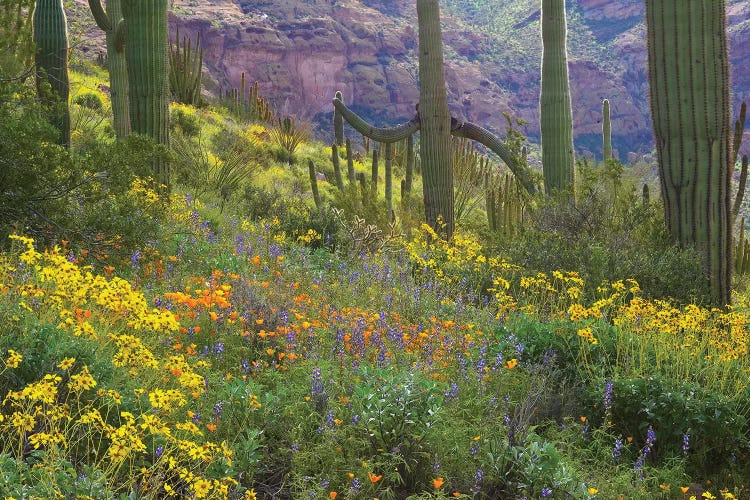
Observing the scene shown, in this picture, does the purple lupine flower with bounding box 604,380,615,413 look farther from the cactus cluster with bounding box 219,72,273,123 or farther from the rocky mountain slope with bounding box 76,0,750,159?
the rocky mountain slope with bounding box 76,0,750,159

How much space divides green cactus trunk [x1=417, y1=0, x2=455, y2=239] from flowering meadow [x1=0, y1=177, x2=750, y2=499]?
12.5 feet

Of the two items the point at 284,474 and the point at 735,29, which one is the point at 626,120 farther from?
the point at 284,474

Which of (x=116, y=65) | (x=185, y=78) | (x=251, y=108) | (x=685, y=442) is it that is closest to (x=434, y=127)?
(x=116, y=65)

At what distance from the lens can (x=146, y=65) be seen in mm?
8000

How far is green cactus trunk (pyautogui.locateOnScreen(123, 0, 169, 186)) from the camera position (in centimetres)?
799

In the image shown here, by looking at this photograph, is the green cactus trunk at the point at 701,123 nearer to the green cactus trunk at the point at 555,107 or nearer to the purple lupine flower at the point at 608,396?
the green cactus trunk at the point at 555,107

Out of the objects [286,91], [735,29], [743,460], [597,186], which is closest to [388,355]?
[743,460]

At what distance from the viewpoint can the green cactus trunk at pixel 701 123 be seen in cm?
745

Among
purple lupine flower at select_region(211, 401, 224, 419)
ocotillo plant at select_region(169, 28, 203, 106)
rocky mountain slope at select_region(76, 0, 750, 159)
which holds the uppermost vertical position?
rocky mountain slope at select_region(76, 0, 750, 159)

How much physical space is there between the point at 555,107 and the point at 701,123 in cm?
292

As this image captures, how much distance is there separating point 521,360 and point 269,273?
226cm

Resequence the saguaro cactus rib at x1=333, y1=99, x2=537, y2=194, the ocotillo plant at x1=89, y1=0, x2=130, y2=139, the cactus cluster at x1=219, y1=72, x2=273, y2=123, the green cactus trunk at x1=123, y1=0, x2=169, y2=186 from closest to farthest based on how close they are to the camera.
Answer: the green cactus trunk at x1=123, y1=0, x2=169, y2=186, the saguaro cactus rib at x1=333, y1=99, x2=537, y2=194, the ocotillo plant at x1=89, y1=0, x2=130, y2=139, the cactus cluster at x1=219, y1=72, x2=273, y2=123

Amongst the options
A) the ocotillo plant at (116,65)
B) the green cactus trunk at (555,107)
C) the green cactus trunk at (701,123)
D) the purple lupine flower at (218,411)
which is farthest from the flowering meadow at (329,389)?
the ocotillo plant at (116,65)

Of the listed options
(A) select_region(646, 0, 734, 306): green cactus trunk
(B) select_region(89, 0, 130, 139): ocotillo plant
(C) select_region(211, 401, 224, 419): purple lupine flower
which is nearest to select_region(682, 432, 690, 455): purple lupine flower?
(C) select_region(211, 401, 224, 419): purple lupine flower
